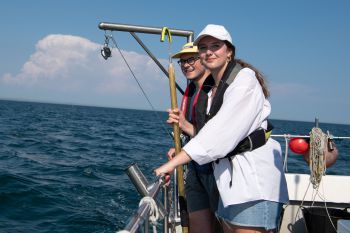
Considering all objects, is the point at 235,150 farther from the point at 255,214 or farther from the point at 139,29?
the point at 139,29

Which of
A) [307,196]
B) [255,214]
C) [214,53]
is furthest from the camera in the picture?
[307,196]

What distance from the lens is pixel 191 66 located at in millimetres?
3182

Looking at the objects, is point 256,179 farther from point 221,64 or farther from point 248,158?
point 221,64


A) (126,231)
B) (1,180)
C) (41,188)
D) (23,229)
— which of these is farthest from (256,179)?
(1,180)

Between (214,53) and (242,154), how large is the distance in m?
0.62

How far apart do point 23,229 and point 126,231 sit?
5160 mm

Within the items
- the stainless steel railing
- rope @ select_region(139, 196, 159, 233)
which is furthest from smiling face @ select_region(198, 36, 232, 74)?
rope @ select_region(139, 196, 159, 233)

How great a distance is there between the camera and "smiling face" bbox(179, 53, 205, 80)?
10.3 ft

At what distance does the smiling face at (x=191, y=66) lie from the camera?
315 centimetres

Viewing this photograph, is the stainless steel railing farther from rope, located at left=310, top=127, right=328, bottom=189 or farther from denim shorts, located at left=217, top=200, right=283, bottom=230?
rope, located at left=310, top=127, right=328, bottom=189

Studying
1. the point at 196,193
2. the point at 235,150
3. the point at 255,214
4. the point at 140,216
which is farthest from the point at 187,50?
the point at 140,216

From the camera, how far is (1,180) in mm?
8523

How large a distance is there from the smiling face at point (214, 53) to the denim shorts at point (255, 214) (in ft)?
2.68

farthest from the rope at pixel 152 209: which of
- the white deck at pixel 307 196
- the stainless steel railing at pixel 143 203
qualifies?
the white deck at pixel 307 196
